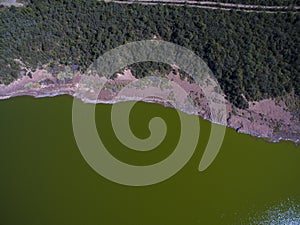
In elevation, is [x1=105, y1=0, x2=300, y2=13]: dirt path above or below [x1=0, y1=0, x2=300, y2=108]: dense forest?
above

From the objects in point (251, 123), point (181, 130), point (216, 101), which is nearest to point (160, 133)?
point (181, 130)

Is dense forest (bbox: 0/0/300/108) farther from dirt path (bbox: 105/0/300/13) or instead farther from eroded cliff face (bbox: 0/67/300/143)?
eroded cliff face (bbox: 0/67/300/143)

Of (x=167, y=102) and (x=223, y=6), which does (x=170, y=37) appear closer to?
(x=223, y=6)

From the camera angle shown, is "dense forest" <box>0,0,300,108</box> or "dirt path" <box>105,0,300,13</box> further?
"dirt path" <box>105,0,300,13</box>

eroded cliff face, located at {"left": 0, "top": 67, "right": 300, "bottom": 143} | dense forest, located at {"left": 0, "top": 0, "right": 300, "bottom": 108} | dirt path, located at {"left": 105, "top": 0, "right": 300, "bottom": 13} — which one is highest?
dirt path, located at {"left": 105, "top": 0, "right": 300, "bottom": 13}

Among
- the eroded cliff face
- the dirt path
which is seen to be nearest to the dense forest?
the dirt path

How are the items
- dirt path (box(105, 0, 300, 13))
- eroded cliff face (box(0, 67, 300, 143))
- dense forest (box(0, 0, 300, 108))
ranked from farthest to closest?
dirt path (box(105, 0, 300, 13))
dense forest (box(0, 0, 300, 108))
eroded cliff face (box(0, 67, 300, 143))

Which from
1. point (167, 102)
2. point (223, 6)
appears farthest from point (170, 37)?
point (167, 102)
